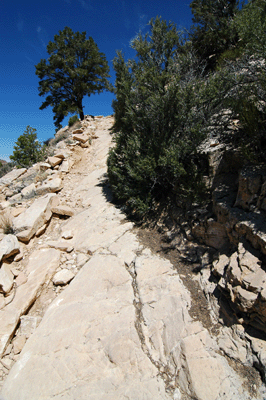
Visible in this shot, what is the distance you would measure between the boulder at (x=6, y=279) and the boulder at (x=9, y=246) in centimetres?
26

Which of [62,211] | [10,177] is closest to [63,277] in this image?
[62,211]

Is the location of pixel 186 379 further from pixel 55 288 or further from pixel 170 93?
pixel 170 93

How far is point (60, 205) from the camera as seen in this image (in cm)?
679

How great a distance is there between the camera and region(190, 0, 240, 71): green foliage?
981 cm

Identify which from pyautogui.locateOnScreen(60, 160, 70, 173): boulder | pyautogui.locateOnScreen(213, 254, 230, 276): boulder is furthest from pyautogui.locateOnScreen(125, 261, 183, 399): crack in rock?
pyautogui.locateOnScreen(60, 160, 70, 173): boulder

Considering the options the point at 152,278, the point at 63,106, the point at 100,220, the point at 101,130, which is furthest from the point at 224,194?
the point at 63,106

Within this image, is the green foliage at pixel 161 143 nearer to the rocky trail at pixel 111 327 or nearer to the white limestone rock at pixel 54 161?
the rocky trail at pixel 111 327

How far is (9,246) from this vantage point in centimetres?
476

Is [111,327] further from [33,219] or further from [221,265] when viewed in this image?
[33,219]

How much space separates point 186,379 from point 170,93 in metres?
5.41

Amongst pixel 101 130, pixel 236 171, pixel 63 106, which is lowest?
pixel 236 171

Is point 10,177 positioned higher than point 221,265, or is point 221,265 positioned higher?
point 10,177

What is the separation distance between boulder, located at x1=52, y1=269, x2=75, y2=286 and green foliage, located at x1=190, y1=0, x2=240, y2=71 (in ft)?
34.8

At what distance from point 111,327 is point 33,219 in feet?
12.5
